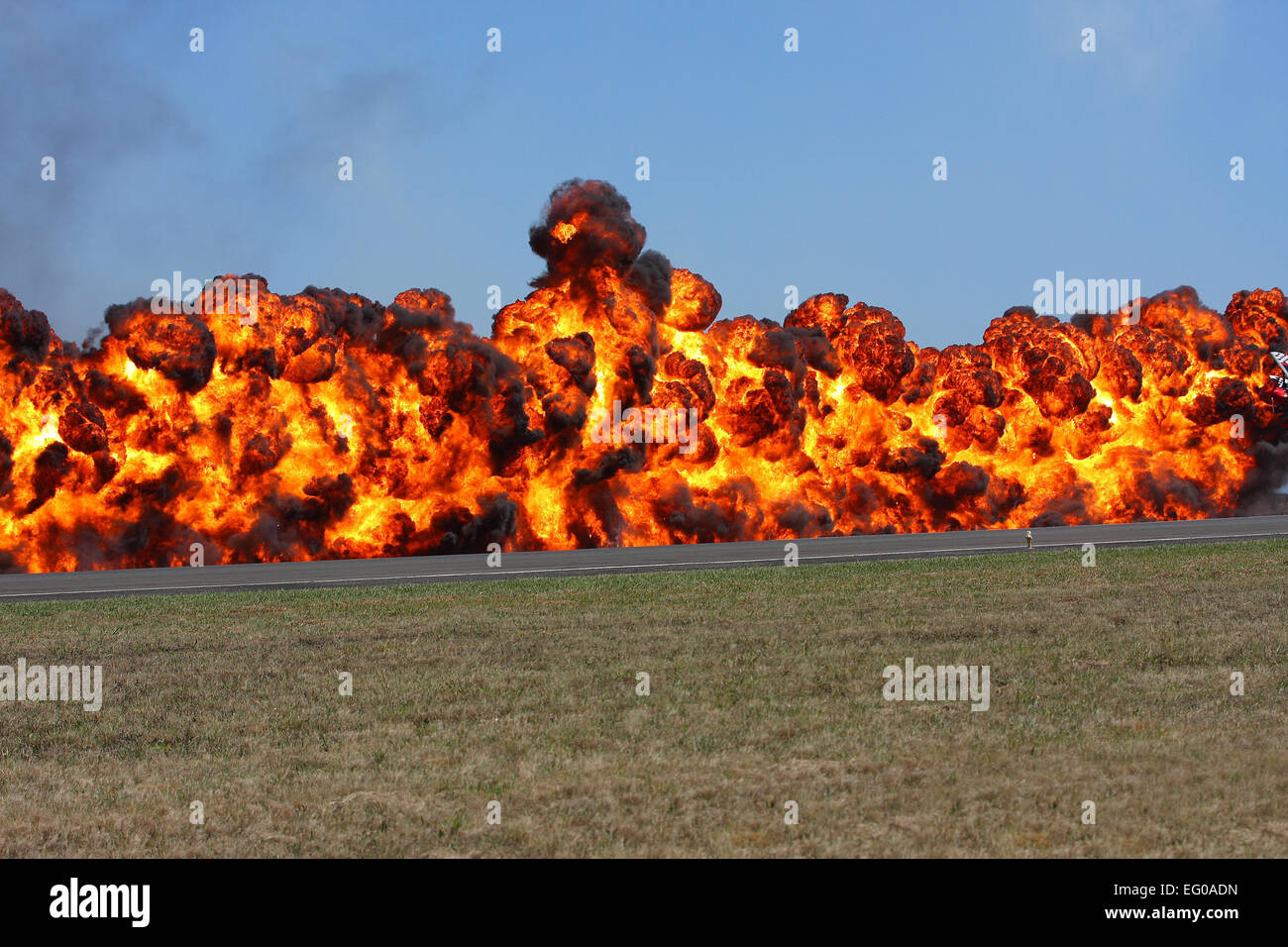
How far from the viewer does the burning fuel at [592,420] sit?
201 feet

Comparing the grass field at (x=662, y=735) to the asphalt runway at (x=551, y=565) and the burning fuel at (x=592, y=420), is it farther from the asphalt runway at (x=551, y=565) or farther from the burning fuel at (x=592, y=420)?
the burning fuel at (x=592, y=420)

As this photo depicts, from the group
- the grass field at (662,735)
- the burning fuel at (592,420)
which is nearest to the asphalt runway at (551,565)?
the grass field at (662,735)

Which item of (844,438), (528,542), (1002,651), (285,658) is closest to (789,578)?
(1002,651)

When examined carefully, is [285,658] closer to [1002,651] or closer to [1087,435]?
[1002,651]

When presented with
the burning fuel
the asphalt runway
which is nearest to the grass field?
the asphalt runway

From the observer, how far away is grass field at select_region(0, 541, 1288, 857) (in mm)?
8977

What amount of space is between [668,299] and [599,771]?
6529cm

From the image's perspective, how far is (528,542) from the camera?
68.4 metres

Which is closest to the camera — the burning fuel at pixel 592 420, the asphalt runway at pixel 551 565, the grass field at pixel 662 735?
the grass field at pixel 662 735

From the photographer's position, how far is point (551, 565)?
117ft

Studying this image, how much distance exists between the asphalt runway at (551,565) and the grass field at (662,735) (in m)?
7.83

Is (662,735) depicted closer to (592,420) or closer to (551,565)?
(551,565)

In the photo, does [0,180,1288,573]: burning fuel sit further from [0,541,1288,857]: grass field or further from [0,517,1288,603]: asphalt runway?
[0,541,1288,857]: grass field
